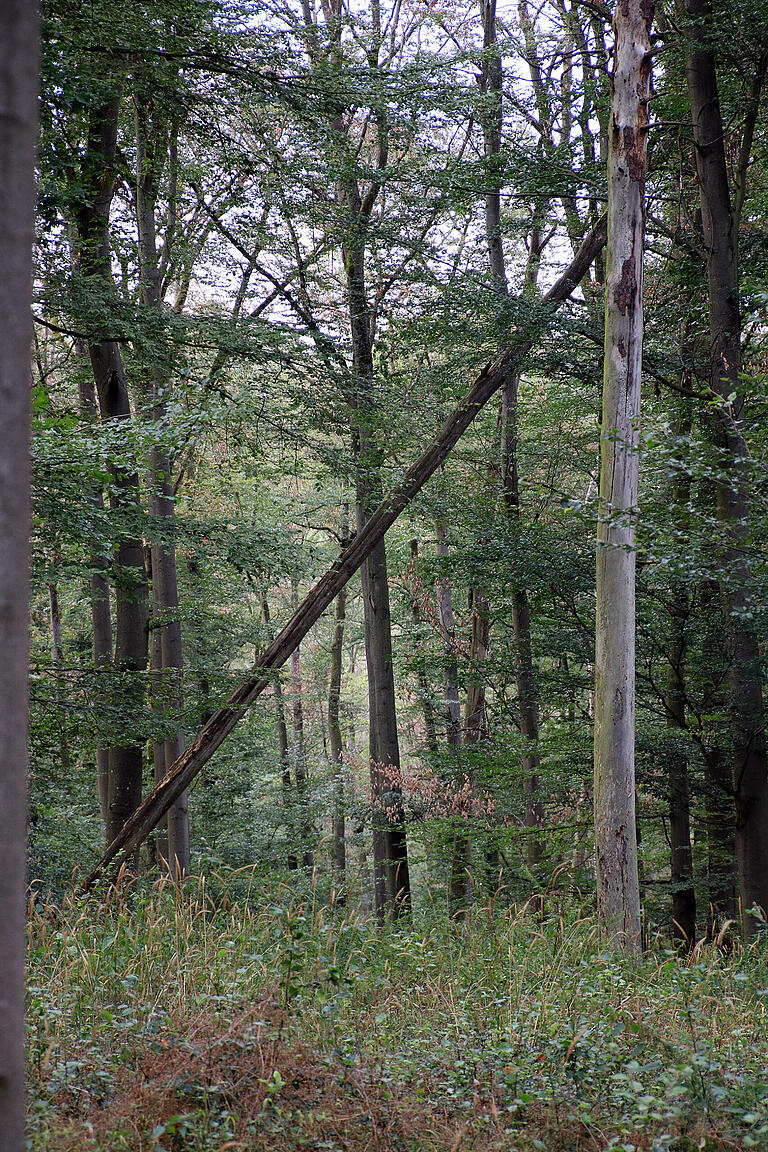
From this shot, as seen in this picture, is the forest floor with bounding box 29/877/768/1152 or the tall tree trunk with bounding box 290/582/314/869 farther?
the tall tree trunk with bounding box 290/582/314/869

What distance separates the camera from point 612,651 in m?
6.40

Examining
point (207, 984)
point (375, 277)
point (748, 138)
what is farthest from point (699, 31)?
point (207, 984)

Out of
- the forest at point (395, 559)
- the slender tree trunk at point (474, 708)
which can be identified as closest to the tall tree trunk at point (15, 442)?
the forest at point (395, 559)

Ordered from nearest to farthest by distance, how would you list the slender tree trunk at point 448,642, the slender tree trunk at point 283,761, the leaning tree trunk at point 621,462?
the leaning tree trunk at point 621,462 → the slender tree trunk at point 448,642 → the slender tree trunk at point 283,761

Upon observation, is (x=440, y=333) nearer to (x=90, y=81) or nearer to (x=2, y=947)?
(x=90, y=81)

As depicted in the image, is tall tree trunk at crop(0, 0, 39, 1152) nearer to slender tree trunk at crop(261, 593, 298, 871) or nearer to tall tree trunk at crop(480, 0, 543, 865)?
tall tree trunk at crop(480, 0, 543, 865)

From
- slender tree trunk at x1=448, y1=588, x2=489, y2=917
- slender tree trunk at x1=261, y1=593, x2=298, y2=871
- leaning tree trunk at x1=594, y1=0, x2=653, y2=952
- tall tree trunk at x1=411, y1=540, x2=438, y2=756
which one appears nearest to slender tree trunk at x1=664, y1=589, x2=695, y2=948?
slender tree trunk at x1=448, y1=588, x2=489, y2=917

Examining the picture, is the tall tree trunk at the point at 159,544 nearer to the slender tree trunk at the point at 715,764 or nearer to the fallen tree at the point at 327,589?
the fallen tree at the point at 327,589

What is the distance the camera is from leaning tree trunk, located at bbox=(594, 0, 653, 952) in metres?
6.31

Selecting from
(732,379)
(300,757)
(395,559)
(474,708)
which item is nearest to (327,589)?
(732,379)

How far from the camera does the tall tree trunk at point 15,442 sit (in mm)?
1698

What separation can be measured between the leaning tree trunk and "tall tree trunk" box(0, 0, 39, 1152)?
5.08 metres

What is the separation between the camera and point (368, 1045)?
370cm

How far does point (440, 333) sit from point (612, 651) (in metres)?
4.97
